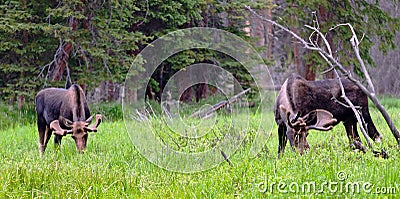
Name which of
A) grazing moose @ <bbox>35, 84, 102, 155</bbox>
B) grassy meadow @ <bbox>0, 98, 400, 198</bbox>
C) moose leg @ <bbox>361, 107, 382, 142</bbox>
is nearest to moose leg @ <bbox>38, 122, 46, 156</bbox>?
grazing moose @ <bbox>35, 84, 102, 155</bbox>

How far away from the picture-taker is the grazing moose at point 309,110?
6.48m

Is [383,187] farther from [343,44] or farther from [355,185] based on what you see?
[343,44]

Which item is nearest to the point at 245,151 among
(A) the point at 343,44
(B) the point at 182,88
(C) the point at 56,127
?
(C) the point at 56,127

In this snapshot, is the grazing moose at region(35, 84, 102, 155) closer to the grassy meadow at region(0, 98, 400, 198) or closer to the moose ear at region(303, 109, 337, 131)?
the grassy meadow at region(0, 98, 400, 198)

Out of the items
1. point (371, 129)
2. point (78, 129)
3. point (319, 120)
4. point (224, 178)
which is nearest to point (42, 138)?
point (78, 129)

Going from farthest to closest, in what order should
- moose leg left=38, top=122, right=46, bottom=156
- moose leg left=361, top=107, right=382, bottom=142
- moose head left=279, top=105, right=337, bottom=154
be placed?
moose leg left=38, top=122, right=46, bottom=156, moose leg left=361, top=107, right=382, bottom=142, moose head left=279, top=105, right=337, bottom=154

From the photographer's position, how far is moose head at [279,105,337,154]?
21.0 feet

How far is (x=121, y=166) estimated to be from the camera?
6.73 m

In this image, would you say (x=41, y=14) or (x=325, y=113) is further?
(x=41, y=14)

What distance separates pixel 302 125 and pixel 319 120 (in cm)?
32

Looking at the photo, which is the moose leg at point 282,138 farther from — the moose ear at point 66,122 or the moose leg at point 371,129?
the moose ear at point 66,122

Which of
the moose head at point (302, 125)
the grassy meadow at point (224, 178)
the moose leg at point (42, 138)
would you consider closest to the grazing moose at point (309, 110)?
the moose head at point (302, 125)

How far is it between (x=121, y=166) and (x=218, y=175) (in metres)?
1.60

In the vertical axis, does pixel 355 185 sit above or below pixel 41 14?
below
